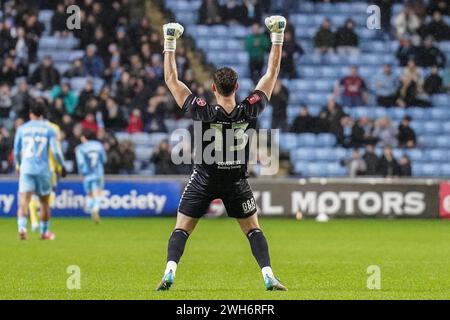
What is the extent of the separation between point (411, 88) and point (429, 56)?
51.1 inches

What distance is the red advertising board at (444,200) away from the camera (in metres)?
27.1

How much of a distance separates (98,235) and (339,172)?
Answer: 10.1 meters

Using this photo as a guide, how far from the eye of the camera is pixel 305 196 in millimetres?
27125

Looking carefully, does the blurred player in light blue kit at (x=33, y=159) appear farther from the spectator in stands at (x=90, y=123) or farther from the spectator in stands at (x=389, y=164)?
the spectator in stands at (x=389, y=164)

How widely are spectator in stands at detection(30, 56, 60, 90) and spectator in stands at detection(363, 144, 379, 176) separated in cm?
806

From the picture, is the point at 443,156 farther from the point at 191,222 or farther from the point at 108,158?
the point at 191,222

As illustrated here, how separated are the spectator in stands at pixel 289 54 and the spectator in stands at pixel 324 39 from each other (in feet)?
2.25

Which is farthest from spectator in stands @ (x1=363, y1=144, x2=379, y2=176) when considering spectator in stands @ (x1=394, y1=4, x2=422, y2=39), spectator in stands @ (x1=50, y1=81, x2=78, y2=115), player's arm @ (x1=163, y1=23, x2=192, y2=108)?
player's arm @ (x1=163, y1=23, x2=192, y2=108)

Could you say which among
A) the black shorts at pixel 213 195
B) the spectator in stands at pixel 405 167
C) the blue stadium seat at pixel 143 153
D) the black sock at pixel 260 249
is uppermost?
the black shorts at pixel 213 195

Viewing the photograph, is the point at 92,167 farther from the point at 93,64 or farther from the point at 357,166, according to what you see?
the point at 357,166

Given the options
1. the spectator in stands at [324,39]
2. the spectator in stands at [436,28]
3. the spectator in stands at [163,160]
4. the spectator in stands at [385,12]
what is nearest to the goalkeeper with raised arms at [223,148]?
the spectator in stands at [163,160]

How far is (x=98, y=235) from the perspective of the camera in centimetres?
2159

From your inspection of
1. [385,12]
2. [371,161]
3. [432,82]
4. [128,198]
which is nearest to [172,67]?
[128,198]
